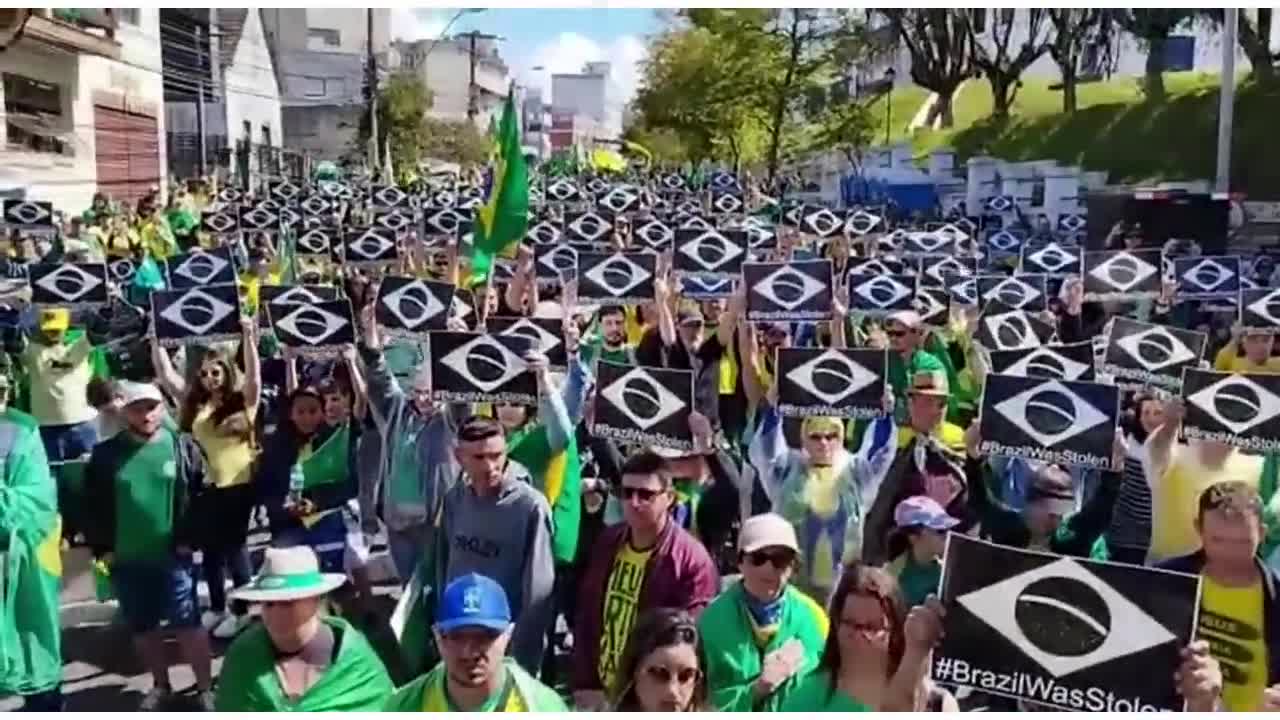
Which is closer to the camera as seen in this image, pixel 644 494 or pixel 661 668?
pixel 661 668

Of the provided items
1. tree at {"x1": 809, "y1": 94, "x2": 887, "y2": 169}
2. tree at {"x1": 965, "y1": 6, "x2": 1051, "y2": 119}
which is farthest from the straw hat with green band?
tree at {"x1": 965, "y1": 6, "x2": 1051, "y2": 119}

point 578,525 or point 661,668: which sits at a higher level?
point 661,668

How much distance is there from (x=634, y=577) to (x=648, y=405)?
1.69 metres

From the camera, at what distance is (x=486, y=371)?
22.7 feet

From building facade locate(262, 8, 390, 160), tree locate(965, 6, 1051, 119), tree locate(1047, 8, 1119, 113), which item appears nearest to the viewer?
tree locate(1047, 8, 1119, 113)

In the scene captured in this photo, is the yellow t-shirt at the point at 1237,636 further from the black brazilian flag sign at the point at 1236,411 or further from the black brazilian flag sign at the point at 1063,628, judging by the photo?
the black brazilian flag sign at the point at 1236,411

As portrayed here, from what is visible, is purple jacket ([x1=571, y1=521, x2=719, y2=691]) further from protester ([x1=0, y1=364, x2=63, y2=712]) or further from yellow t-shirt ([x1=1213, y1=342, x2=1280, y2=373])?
→ yellow t-shirt ([x1=1213, y1=342, x2=1280, y2=373])

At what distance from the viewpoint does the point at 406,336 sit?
8750 millimetres

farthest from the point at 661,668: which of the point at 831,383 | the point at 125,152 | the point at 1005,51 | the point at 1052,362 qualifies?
the point at 1005,51

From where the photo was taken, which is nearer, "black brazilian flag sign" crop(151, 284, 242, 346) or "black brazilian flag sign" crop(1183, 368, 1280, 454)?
"black brazilian flag sign" crop(1183, 368, 1280, 454)

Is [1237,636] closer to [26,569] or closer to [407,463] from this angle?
[407,463]

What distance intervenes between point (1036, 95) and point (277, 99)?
93.7 ft

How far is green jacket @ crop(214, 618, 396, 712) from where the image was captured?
4.14m

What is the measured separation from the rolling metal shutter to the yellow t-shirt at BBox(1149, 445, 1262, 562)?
97.9 ft
